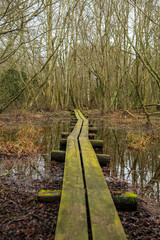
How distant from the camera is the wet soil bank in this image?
2.19 metres

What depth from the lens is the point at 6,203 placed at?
109 inches

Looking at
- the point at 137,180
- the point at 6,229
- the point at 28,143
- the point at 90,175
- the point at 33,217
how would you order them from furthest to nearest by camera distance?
the point at 28,143, the point at 137,180, the point at 90,175, the point at 33,217, the point at 6,229

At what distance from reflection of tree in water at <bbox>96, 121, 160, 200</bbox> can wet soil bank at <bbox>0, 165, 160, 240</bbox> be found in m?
0.45

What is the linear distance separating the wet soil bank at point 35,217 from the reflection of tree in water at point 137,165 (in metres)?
0.45

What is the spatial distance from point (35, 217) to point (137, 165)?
2833 millimetres

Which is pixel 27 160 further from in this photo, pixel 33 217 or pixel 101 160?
pixel 33 217

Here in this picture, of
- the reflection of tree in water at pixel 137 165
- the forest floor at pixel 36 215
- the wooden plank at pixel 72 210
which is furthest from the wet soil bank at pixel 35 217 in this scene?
the reflection of tree in water at pixel 137 165

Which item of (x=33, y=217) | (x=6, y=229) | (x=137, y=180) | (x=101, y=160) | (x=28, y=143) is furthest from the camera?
(x=28, y=143)

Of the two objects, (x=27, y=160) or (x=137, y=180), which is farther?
(x=27, y=160)

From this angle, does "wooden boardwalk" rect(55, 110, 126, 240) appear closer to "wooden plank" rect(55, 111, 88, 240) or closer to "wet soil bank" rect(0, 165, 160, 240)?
"wooden plank" rect(55, 111, 88, 240)

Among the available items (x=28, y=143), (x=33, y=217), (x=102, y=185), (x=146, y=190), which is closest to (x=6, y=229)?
(x=33, y=217)

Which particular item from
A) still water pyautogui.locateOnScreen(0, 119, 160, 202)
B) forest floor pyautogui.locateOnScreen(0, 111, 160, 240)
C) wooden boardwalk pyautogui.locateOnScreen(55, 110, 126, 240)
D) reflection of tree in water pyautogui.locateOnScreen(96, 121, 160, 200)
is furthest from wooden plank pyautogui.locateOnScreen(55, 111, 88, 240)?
reflection of tree in water pyautogui.locateOnScreen(96, 121, 160, 200)

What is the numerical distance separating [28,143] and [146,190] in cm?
333

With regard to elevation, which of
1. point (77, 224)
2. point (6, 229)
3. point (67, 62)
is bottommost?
point (6, 229)
